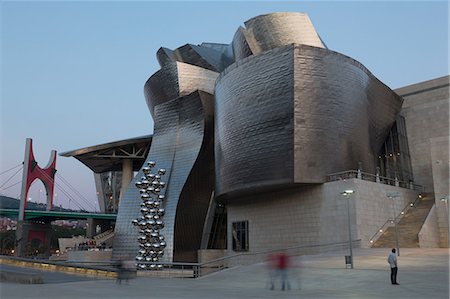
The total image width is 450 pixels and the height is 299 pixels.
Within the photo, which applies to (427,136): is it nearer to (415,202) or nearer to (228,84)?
(415,202)

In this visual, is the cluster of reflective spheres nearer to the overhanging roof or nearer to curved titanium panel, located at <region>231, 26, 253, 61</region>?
curved titanium panel, located at <region>231, 26, 253, 61</region>

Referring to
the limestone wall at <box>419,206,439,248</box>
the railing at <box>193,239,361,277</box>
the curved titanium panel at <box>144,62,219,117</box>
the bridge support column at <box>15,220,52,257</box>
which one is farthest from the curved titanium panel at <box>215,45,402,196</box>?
the bridge support column at <box>15,220,52,257</box>

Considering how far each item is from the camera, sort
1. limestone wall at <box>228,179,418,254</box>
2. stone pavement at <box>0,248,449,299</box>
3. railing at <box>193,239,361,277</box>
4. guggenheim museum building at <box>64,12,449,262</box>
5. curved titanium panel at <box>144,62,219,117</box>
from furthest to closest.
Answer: curved titanium panel at <box>144,62,219,117</box> < guggenheim museum building at <box>64,12,449,262</box> < limestone wall at <box>228,179,418,254</box> < railing at <box>193,239,361,277</box> < stone pavement at <box>0,248,449,299</box>

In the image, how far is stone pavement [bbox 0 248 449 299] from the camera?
34.2 feet

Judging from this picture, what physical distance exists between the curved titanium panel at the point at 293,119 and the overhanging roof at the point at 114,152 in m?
20.7

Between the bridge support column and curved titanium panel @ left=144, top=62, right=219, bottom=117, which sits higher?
curved titanium panel @ left=144, top=62, right=219, bottom=117

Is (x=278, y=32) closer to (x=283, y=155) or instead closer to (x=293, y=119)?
(x=293, y=119)

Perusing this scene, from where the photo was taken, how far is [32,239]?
216 ft

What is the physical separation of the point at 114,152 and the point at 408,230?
34.9m

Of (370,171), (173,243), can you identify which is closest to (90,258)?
(173,243)

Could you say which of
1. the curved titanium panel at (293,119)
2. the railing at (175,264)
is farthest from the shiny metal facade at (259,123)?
the railing at (175,264)

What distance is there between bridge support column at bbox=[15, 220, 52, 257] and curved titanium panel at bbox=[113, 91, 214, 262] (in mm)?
29530

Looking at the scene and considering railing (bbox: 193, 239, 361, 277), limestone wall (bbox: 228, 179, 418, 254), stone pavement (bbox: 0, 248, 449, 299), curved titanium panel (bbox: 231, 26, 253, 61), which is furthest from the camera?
curved titanium panel (bbox: 231, 26, 253, 61)

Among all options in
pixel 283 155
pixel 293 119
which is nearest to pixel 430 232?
pixel 283 155
